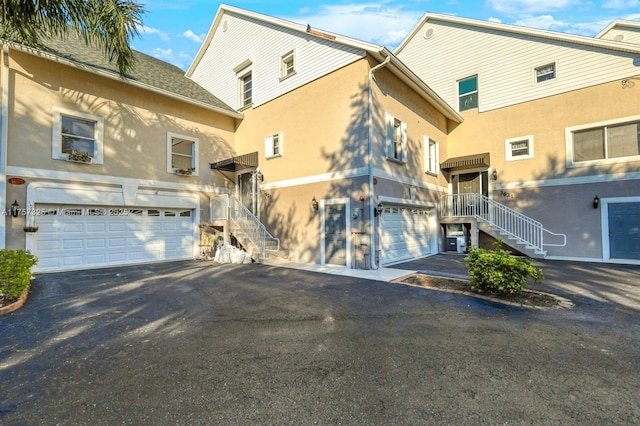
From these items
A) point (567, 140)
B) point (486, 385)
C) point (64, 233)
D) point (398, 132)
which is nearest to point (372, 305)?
point (486, 385)

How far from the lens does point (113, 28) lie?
7.08m

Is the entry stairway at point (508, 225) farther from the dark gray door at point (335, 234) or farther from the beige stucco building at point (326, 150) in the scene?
the dark gray door at point (335, 234)

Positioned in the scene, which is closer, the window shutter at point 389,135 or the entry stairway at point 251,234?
the window shutter at point 389,135

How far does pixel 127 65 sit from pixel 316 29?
19.4 feet

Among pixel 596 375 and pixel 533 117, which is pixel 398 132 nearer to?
pixel 533 117

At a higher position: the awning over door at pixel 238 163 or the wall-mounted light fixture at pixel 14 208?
the awning over door at pixel 238 163

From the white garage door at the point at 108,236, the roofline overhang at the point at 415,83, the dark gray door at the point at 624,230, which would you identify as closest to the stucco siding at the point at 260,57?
the roofline overhang at the point at 415,83

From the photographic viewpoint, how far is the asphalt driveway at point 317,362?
8.15ft

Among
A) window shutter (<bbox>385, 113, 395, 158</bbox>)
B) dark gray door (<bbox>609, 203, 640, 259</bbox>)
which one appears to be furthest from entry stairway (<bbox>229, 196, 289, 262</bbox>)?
dark gray door (<bbox>609, 203, 640, 259</bbox>)

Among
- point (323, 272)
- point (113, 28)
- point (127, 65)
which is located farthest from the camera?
point (323, 272)

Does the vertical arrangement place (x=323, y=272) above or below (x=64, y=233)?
below

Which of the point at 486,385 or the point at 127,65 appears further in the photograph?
the point at 127,65

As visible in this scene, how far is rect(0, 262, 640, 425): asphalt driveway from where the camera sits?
248 cm

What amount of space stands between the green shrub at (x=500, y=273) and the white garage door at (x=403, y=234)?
12.0 ft
